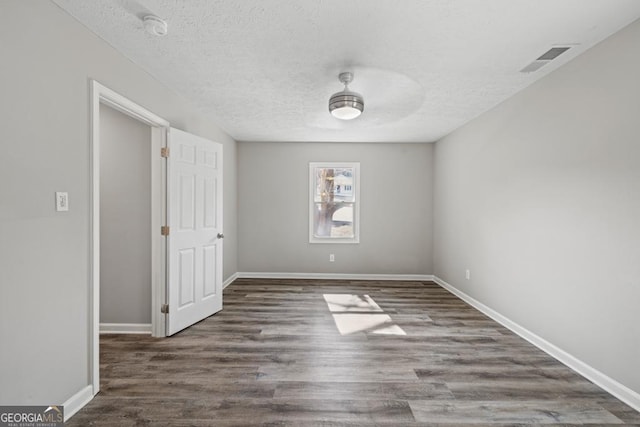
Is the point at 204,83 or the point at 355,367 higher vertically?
the point at 204,83

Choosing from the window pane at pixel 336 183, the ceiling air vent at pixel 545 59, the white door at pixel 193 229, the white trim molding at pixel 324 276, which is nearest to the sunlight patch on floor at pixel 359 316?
the white trim molding at pixel 324 276

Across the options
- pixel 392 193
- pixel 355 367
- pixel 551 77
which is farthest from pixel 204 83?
pixel 392 193

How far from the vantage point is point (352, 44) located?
7.16 ft

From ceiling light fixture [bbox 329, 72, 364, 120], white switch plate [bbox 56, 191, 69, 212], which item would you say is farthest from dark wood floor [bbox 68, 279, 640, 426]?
ceiling light fixture [bbox 329, 72, 364, 120]

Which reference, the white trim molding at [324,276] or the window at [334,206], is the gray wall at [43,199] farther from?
the window at [334,206]

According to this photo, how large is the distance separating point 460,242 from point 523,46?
278 centimetres

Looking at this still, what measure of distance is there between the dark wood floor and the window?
7.02 feet

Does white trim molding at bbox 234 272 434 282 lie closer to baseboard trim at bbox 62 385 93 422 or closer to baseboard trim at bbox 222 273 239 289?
baseboard trim at bbox 222 273 239 289

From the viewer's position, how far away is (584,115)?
2.30m

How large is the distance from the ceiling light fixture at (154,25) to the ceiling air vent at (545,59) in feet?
9.30

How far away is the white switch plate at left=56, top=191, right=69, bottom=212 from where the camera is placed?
1738mm

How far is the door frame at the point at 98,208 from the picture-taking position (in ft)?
6.49

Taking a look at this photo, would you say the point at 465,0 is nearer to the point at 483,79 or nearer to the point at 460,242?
the point at 483,79

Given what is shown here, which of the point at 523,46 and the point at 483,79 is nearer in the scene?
the point at 523,46
